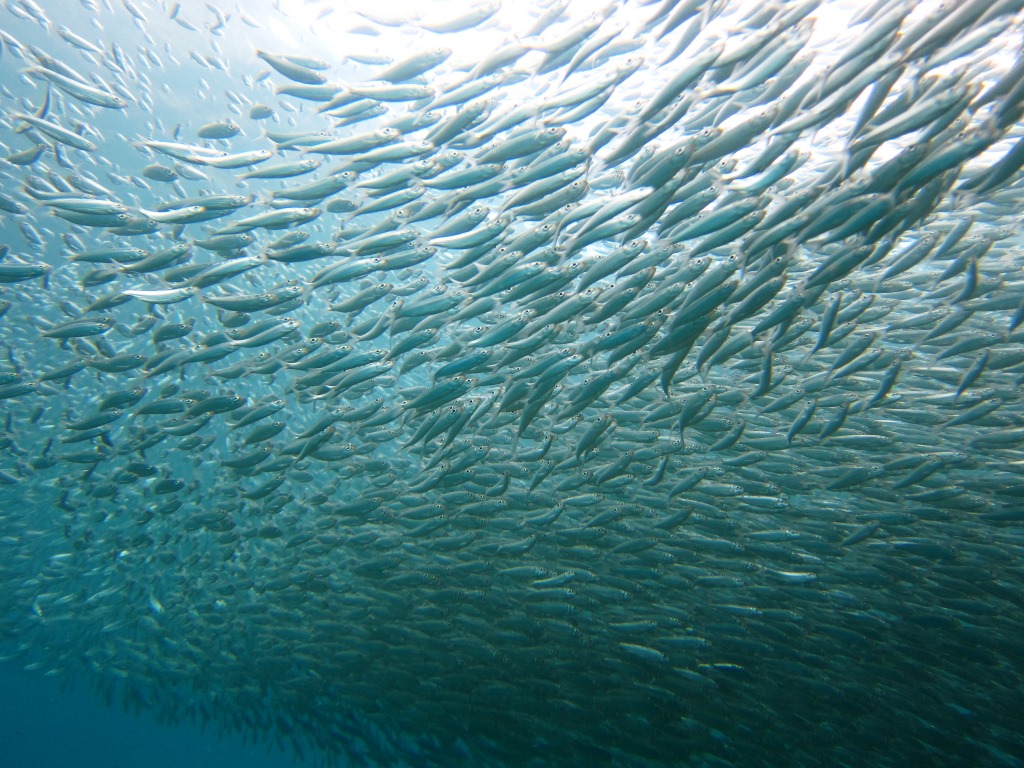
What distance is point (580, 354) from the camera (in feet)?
17.5

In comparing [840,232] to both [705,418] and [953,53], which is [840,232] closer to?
[953,53]

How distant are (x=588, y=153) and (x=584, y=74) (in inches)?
70.3

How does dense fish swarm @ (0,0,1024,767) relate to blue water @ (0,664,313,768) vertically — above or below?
above

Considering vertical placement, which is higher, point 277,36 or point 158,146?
point 277,36

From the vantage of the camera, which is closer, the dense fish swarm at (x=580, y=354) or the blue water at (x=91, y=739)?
the dense fish swarm at (x=580, y=354)

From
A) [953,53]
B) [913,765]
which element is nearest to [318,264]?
[953,53]

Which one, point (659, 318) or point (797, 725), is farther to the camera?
point (797, 725)

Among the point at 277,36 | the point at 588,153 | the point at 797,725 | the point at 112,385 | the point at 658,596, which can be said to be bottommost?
the point at 797,725

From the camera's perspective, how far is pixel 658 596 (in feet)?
33.1

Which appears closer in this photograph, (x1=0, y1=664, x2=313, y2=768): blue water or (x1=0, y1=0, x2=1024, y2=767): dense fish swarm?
(x1=0, y1=0, x2=1024, y2=767): dense fish swarm

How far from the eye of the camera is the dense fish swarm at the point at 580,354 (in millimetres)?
4227

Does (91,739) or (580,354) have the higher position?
(580,354)

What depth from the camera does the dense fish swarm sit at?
13.9 ft

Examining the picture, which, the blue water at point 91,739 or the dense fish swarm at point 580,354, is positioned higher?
the dense fish swarm at point 580,354
